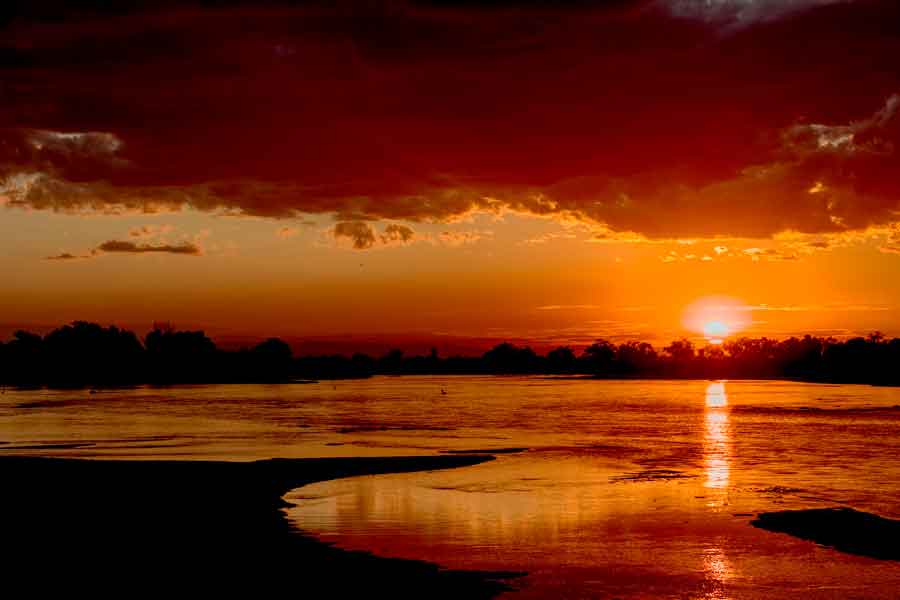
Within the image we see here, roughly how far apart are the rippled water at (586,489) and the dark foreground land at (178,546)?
1880 millimetres

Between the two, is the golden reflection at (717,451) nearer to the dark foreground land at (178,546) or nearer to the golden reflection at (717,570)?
the golden reflection at (717,570)

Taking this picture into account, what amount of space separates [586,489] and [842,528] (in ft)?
Result: 41.7

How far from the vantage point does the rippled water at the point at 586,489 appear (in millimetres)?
26375

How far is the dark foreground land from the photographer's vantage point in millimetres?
22812

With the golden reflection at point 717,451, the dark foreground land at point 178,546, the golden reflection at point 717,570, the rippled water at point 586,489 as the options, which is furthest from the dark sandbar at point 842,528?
the dark foreground land at point 178,546

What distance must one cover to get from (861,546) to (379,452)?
3428 centimetres

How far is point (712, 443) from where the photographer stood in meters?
71.2

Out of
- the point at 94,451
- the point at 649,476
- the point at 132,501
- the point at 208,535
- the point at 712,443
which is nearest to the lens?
the point at 208,535

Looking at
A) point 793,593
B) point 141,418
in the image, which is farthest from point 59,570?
point 141,418

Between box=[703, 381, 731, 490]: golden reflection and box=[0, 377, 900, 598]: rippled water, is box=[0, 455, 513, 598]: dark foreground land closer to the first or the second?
box=[0, 377, 900, 598]: rippled water

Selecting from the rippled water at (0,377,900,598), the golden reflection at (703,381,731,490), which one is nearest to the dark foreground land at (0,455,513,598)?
the rippled water at (0,377,900,598)

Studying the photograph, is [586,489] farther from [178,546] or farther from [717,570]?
[178,546]

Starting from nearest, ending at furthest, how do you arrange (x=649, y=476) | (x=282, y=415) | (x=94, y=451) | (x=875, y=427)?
(x=649, y=476) → (x=94, y=451) → (x=875, y=427) → (x=282, y=415)

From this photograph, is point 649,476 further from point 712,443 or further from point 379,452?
point 712,443
